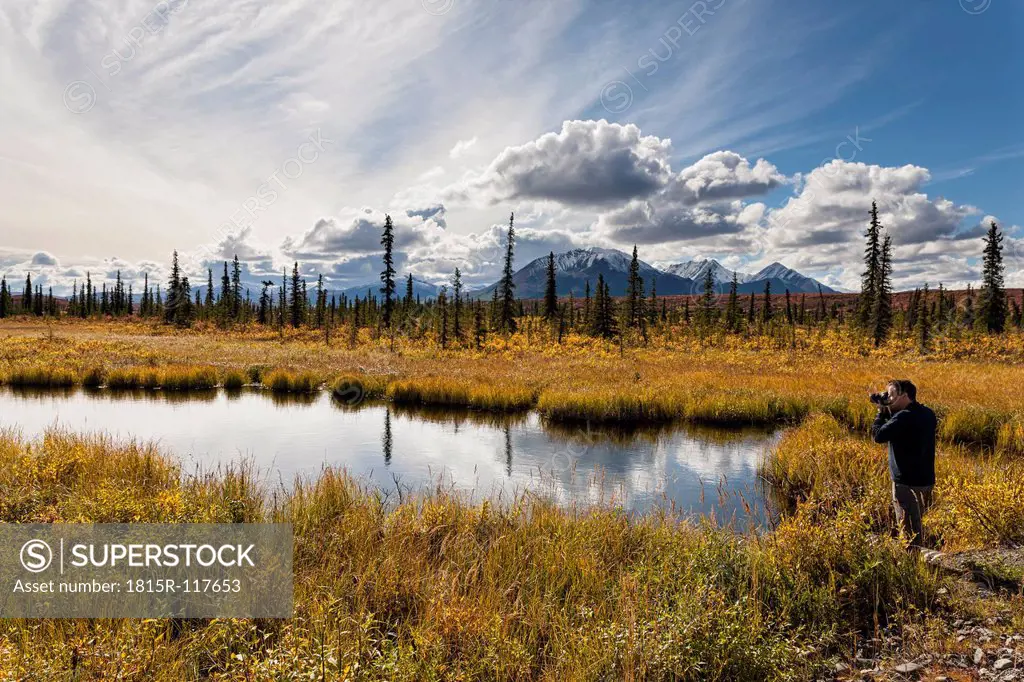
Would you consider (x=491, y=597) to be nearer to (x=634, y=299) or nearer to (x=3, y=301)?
(x=634, y=299)

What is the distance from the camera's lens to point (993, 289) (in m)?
60.8

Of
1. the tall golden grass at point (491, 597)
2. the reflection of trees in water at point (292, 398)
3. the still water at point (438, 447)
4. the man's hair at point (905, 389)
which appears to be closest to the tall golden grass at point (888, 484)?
the still water at point (438, 447)

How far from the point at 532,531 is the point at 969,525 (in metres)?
6.46

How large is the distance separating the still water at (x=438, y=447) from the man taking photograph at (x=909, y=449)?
8.60 feet

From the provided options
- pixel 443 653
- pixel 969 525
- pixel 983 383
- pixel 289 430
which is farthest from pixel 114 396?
pixel 983 383

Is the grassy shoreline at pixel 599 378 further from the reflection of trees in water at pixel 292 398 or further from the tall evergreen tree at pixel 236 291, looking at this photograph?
the tall evergreen tree at pixel 236 291

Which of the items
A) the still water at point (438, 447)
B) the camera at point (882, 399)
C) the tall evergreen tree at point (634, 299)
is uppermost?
the tall evergreen tree at point (634, 299)

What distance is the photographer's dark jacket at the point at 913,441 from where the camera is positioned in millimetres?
7305

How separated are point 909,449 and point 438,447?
41.2 ft

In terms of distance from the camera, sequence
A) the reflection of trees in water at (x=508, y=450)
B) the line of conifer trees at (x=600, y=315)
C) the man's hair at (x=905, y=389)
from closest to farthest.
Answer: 1. the man's hair at (x=905, y=389)
2. the reflection of trees in water at (x=508, y=450)
3. the line of conifer trees at (x=600, y=315)

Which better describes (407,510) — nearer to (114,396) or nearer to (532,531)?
(532,531)

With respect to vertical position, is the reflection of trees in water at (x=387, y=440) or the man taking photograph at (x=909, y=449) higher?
the man taking photograph at (x=909, y=449)

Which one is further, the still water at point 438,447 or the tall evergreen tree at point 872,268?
the tall evergreen tree at point 872,268

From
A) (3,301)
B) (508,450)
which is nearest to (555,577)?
(508,450)
